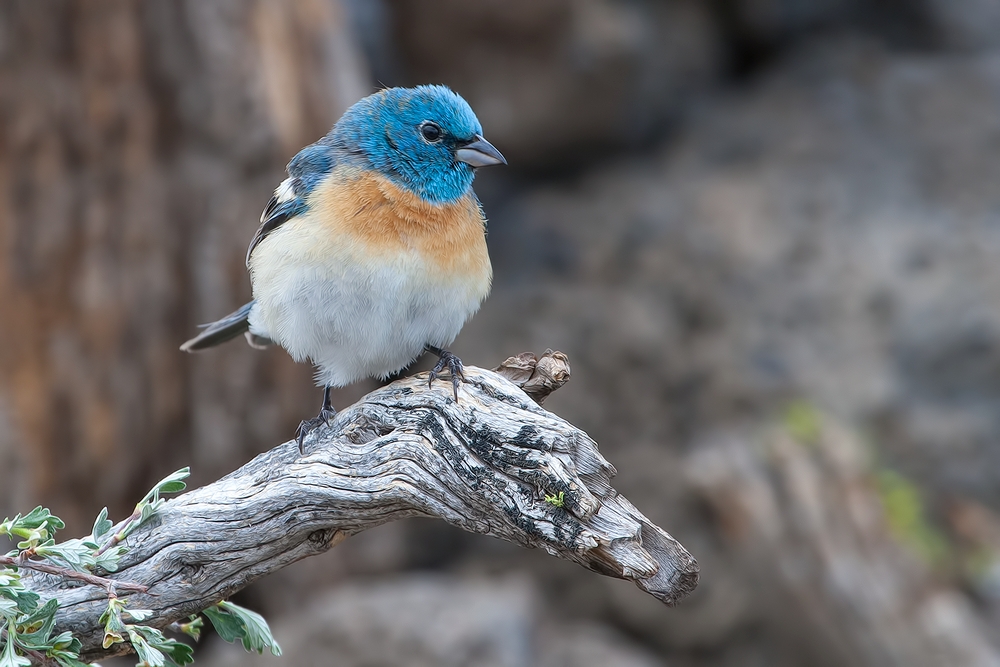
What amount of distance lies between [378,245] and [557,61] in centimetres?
567

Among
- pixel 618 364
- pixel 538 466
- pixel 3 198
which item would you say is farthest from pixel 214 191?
pixel 538 466

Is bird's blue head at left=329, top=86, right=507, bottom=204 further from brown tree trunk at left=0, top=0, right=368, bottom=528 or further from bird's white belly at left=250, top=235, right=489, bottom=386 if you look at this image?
brown tree trunk at left=0, top=0, right=368, bottom=528

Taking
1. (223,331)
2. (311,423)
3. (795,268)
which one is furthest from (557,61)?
(311,423)

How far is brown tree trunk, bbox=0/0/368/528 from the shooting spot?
615 cm

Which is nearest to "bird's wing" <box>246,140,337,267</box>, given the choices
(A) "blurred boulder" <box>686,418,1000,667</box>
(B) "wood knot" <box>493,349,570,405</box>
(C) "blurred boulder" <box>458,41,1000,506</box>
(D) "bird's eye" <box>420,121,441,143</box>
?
(D) "bird's eye" <box>420,121,441,143</box>

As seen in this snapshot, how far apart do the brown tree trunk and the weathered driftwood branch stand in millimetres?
3291

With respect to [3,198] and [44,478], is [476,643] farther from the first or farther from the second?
[3,198]

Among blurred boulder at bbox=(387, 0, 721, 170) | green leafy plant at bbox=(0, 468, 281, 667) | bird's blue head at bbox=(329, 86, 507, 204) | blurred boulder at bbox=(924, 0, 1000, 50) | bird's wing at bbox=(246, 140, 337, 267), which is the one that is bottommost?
green leafy plant at bbox=(0, 468, 281, 667)

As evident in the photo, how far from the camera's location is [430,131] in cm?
413

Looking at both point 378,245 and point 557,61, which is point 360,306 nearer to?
point 378,245

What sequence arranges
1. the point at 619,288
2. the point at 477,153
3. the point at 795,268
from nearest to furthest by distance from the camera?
the point at 477,153
the point at 795,268
the point at 619,288

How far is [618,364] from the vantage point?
28.7ft

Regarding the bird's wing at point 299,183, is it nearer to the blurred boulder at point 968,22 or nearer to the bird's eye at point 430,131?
the bird's eye at point 430,131

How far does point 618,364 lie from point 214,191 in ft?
12.5
